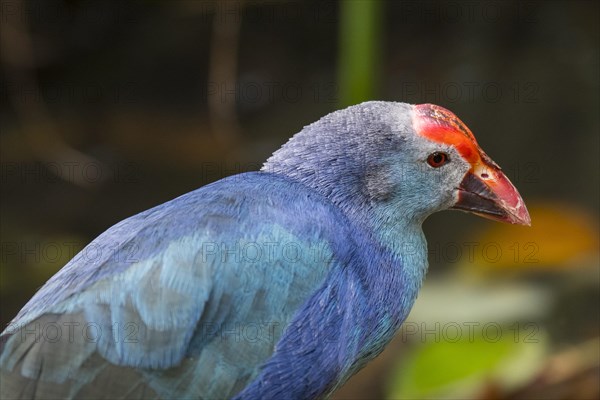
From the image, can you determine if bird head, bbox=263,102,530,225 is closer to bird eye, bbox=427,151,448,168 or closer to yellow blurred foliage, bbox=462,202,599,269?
bird eye, bbox=427,151,448,168

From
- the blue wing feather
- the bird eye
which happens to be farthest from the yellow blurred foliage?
the blue wing feather

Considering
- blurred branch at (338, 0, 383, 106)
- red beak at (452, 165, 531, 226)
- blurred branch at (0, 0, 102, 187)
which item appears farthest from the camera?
blurred branch at (0, 0, 102, 187)

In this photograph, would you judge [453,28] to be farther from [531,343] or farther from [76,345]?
[76,345]

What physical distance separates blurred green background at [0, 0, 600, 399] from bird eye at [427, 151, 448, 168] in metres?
1.85

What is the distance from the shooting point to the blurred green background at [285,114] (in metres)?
Answer: 4.68

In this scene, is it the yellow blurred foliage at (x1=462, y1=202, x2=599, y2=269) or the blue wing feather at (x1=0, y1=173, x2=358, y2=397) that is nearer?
the blue wing feather at (x1=0, y1=173, x2=358, y2=397)

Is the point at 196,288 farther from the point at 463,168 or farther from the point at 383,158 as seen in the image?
the point at 463,168

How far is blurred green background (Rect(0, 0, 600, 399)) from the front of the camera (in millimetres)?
4684

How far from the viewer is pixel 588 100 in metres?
5.92

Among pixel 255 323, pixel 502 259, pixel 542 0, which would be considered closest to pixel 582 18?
pixel 542 0

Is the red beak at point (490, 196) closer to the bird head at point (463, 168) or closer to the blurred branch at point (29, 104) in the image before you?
the bird head at point (463, 168)

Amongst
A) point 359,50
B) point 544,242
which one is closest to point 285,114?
point 544,242

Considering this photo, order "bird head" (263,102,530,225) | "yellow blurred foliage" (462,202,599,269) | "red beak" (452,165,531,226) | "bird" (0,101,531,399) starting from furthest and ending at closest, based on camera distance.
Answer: "yellow blurred foliage" (462,202,599,269), "red beak" (452,165,531,226), "bird head" (263,102,530,225), "bird" (0,101,531,399)

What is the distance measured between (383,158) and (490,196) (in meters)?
0.36
